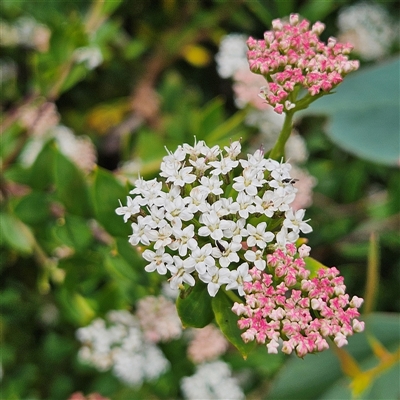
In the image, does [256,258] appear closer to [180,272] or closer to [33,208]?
[180,272]

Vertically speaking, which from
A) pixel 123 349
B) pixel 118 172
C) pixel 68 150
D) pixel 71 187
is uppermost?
pixel 68 150

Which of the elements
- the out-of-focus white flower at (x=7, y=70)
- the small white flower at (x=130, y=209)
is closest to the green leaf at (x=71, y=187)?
the small white flower at (x=130, y=209)

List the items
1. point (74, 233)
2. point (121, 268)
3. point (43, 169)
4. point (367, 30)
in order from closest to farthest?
point (121, 268) < point (74, 233) < point (43, 169) < point (367, 30)

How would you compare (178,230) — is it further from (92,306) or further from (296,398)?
(296,398)

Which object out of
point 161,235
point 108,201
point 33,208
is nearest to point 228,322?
point 161,235

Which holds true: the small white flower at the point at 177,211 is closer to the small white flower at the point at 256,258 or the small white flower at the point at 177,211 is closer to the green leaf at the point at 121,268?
the small white flower at the point at 256,258

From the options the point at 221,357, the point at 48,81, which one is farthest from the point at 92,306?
the point at 48,81

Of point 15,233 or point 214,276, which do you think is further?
point 15,233

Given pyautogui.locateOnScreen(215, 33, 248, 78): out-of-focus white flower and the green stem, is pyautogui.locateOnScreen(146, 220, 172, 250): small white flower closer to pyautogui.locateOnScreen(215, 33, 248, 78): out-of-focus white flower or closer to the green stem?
the green stem
